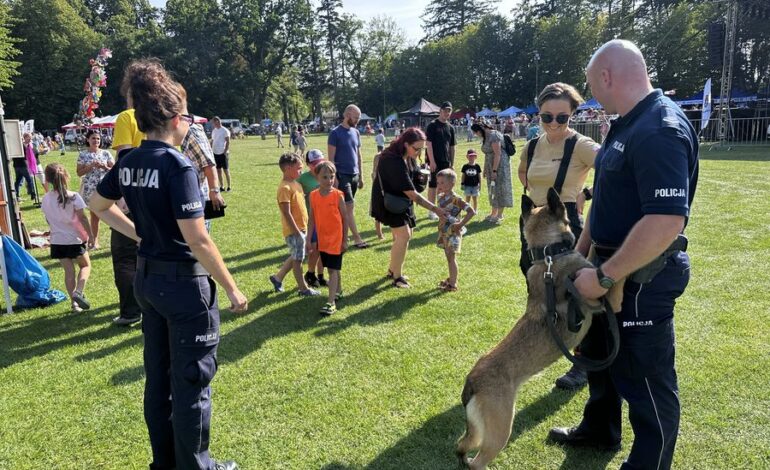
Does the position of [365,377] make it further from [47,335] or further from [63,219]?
[63,219]

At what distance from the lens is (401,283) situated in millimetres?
6285

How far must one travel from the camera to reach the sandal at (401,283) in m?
6.24

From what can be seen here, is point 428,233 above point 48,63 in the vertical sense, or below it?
below

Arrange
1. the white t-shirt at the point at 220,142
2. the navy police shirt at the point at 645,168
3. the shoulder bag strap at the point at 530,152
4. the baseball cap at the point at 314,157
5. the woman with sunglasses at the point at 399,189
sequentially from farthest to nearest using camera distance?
the white t-shirt at the point at 220,142 < the baseball cap at the point at 314,157 < the woman with sunglasses at the point at 399,189 < the shoulder bag strap at the point at 530,152 < the navy police shirt at the point at 645,168

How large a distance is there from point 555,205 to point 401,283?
12.3 ft

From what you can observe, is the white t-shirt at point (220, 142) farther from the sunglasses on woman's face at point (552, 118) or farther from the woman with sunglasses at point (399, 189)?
the sunglasses on woman's face at point (552, 118)

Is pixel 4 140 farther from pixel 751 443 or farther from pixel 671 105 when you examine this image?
pixel 751 443

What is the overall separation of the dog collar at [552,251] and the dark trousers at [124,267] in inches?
168

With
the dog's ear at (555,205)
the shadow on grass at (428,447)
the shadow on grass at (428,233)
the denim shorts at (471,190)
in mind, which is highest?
the dog's ear at (555,205)

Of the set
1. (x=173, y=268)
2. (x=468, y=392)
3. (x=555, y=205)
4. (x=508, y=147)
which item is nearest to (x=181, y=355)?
(x=173, y=268)

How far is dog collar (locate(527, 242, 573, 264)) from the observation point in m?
2.62

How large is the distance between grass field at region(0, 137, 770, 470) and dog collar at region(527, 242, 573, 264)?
4.44 ft

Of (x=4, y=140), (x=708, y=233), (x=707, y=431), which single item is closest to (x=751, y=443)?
(x=707, y=431)

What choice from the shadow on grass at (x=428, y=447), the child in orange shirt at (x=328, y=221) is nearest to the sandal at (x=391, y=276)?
the child in orange shirt at (x=328, y=221)
